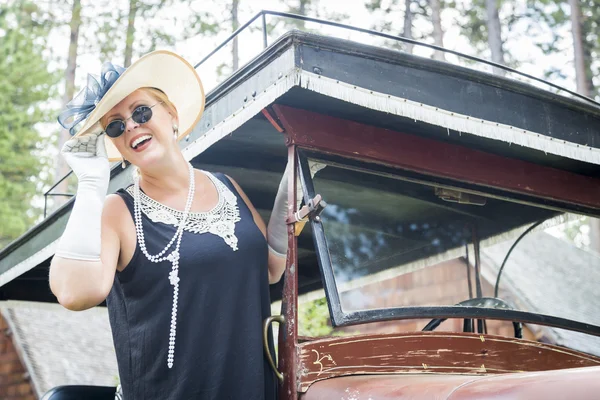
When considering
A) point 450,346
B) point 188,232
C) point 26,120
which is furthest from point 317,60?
point 26,120

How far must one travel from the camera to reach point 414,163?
115 inches

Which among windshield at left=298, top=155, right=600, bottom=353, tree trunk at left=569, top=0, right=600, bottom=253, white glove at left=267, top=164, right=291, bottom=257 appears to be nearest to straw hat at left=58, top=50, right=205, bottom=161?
white glove at left=267, top=164, right=291, bottom=257


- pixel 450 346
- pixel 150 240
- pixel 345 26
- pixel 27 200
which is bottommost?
pixel 450 346

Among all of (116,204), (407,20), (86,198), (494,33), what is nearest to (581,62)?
(494,33)

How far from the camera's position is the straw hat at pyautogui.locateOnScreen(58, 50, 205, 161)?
2525mm

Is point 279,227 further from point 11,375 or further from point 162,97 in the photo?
point 11,375

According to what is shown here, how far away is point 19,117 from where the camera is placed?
19.2 metres

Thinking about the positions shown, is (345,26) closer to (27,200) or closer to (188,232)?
(188,232)

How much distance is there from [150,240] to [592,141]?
1.89 metres

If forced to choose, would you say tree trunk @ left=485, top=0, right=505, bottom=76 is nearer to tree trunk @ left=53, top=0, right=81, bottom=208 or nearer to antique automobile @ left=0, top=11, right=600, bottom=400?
tree trunk @ left=53, top=0, right=81, bottom=208

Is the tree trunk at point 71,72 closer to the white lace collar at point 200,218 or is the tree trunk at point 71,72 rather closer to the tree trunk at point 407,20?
the tree trunk at point 407,20

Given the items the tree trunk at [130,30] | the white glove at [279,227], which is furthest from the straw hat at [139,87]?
the tree trunk at [130,30]

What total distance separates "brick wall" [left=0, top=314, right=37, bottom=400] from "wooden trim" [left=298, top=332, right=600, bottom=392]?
9.90 m

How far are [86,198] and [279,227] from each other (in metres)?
0.80
